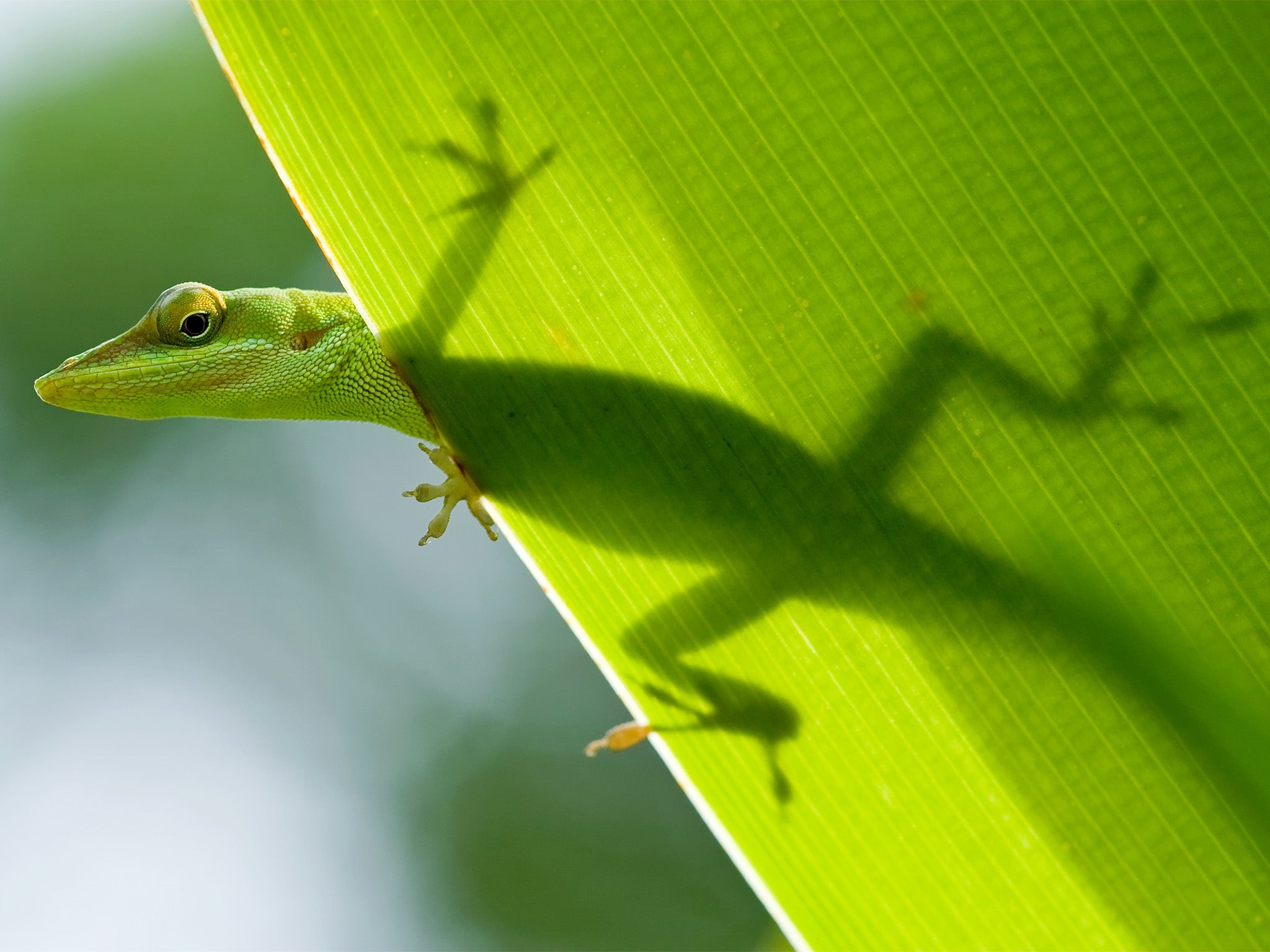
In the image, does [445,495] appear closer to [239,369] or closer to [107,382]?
[239,369]

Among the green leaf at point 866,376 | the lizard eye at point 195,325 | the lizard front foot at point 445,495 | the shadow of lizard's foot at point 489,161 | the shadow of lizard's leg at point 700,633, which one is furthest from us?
the lizard eye at point 195,325

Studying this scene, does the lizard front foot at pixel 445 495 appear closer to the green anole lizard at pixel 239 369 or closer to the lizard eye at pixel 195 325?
the green anole lizard at pixel 239 369

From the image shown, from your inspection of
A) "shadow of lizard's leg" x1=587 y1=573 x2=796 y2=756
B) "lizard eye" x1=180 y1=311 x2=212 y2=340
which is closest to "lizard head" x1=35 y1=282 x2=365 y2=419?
"lizard eye" x1=180 y1=311 x2=212 y2=340

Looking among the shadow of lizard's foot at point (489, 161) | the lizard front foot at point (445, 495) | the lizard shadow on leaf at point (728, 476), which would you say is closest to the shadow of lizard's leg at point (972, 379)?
the lizard shadow on leaf at point (728, 476)

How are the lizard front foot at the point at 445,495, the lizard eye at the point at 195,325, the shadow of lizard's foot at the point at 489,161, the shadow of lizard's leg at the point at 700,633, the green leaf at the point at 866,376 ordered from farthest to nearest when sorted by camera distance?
1. the lizard eye at the point at 195,325
2. the lizard front foot at the point at 445,495
3. the shadow of lizard's leg at the point at 700,633
4. the shadow of lizard's foot at the point at 489,161
5. the green leaf at the point at 866,376

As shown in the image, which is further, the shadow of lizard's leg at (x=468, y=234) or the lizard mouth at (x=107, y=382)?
the lizard mouth at (x=107, y=382)

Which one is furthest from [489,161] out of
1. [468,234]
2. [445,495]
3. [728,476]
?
[445,495]

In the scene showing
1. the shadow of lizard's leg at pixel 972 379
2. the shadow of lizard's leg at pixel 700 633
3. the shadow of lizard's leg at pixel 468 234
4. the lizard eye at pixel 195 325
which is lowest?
the shadow of lizard's leg at pixel 700 633
